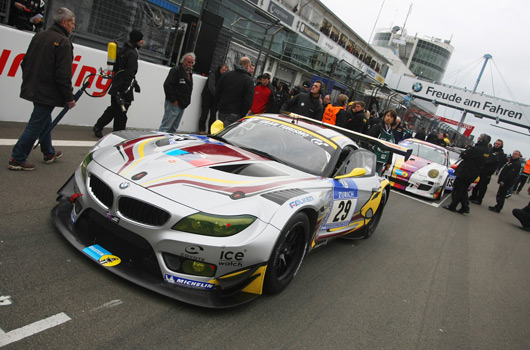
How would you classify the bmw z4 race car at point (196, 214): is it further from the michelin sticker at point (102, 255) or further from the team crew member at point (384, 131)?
the team crew member at point (384, 131)

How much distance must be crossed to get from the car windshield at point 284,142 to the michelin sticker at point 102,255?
1732mm

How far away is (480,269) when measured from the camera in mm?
5855

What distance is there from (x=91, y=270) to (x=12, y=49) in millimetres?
4827

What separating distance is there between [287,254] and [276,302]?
39 cm

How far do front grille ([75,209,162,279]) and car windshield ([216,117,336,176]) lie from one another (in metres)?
1.65

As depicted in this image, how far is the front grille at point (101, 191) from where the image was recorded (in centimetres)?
300

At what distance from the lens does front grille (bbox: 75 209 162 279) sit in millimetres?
2852

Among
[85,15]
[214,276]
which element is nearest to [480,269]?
[214,276]

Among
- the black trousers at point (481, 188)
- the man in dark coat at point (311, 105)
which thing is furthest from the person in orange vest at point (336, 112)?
the black trousers at point (481, 188)

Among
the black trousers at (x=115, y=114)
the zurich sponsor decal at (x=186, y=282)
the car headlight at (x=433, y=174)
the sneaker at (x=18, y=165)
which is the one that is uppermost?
the car headlight at (x=433, y=174)

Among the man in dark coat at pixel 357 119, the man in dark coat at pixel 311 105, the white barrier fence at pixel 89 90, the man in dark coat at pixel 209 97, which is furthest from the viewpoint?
the man in dark coat at pixel 209 97

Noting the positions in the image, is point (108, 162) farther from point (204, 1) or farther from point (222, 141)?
point (204, 1)

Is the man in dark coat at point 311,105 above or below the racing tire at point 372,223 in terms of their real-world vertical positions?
above

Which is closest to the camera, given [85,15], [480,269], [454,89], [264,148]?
[264,148]
